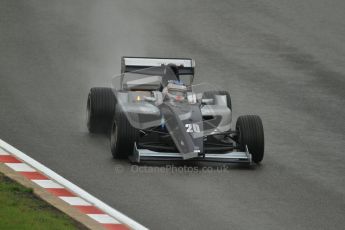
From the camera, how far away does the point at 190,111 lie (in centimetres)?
1664

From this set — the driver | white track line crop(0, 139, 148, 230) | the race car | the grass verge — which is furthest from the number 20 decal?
the grass verge

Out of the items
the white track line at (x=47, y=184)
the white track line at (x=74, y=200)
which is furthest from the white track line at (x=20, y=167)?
the white track line at (x=74, y=200)

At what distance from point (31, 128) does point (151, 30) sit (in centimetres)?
898

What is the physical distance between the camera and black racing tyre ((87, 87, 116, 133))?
700 inches

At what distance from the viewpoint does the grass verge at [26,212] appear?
11875mm

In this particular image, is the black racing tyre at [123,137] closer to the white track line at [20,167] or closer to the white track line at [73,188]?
the white track line at [73,188]

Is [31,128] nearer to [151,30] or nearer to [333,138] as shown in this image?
[333,138]

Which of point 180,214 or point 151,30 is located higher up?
point 151,30

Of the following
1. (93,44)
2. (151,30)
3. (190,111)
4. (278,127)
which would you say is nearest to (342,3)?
(151,30)

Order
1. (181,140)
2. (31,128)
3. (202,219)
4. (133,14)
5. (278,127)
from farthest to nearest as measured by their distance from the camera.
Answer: (133,14) < (278,127) < (31,128) < (181,140) < (202,219)

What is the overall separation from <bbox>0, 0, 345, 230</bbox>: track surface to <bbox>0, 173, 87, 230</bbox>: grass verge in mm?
1278

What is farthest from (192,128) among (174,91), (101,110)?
(101,110)

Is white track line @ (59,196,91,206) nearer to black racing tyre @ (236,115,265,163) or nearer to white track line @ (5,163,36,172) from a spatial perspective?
white track line @ (5,163,36,172)

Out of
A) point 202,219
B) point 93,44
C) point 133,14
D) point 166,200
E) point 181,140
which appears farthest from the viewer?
point 133,14
